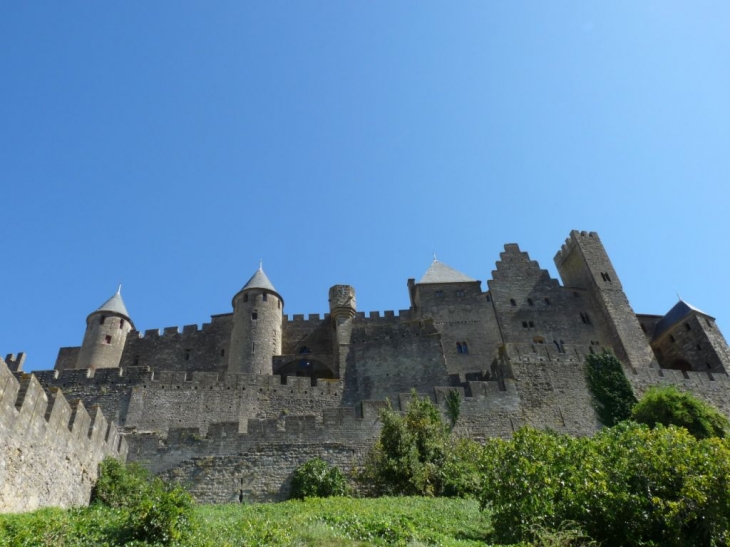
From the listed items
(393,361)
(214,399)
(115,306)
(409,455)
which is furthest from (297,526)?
(115,306)

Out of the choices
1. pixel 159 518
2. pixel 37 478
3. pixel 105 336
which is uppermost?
pixel 105 336

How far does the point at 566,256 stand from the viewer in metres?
40.1

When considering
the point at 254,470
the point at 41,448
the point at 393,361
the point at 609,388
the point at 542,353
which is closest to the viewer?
the point at 41,448

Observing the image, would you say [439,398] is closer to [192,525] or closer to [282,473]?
[282,473]

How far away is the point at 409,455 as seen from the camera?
1666cm

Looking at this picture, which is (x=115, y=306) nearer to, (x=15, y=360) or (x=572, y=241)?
(x=15, y=360)

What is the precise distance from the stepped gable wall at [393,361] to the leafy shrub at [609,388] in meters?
6.32

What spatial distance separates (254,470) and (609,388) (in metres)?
14.4

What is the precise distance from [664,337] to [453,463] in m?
22.9

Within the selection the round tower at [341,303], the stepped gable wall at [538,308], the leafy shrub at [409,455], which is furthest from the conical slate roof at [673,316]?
the leafy shrub at [409,455]

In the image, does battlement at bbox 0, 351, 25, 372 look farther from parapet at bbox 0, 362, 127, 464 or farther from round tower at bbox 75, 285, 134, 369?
parapet at bbox 0, 362, 127, 464

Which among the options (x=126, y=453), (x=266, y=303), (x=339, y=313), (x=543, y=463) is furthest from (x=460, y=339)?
(x=543, y=463)

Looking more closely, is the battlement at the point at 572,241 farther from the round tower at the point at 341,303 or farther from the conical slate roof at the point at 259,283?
the conical slate roof at the point at 259,283

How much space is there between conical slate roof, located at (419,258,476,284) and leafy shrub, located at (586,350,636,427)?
44.4 feet
